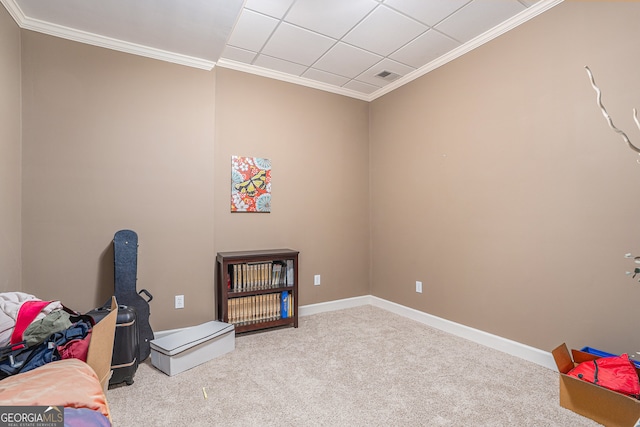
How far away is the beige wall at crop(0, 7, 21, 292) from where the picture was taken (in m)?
2.16

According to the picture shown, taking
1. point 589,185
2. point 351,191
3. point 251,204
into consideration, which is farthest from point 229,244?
point 589,185

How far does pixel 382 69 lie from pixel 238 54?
1.50 metres

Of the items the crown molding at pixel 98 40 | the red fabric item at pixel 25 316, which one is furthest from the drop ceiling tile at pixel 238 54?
the red fabric item at pixel 25 316

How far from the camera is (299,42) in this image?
291 cm

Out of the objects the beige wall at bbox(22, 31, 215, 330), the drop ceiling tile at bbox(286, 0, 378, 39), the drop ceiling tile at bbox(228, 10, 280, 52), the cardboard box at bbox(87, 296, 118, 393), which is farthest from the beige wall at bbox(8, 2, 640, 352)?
the cardboard box at bbox(87, 296, 118, 393)

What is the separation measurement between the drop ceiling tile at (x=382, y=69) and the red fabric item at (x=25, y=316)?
11.0 ft

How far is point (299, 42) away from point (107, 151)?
1925mm

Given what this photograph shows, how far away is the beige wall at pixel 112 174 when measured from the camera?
8.11 ft

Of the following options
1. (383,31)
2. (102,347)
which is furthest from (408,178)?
(102,347)

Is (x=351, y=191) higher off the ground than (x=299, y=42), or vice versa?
(x=299, y=42)

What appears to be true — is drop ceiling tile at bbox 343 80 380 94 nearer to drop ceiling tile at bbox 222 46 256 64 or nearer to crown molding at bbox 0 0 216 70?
drop ceiling tile at bbox 222 46 256 64

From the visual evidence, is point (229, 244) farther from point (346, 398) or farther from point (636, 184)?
point (636, 184)

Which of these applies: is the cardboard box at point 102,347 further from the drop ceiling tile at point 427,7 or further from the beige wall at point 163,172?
the drop ceiling tile at point 427,7

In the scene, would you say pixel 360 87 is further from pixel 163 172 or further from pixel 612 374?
pixel 612 374
